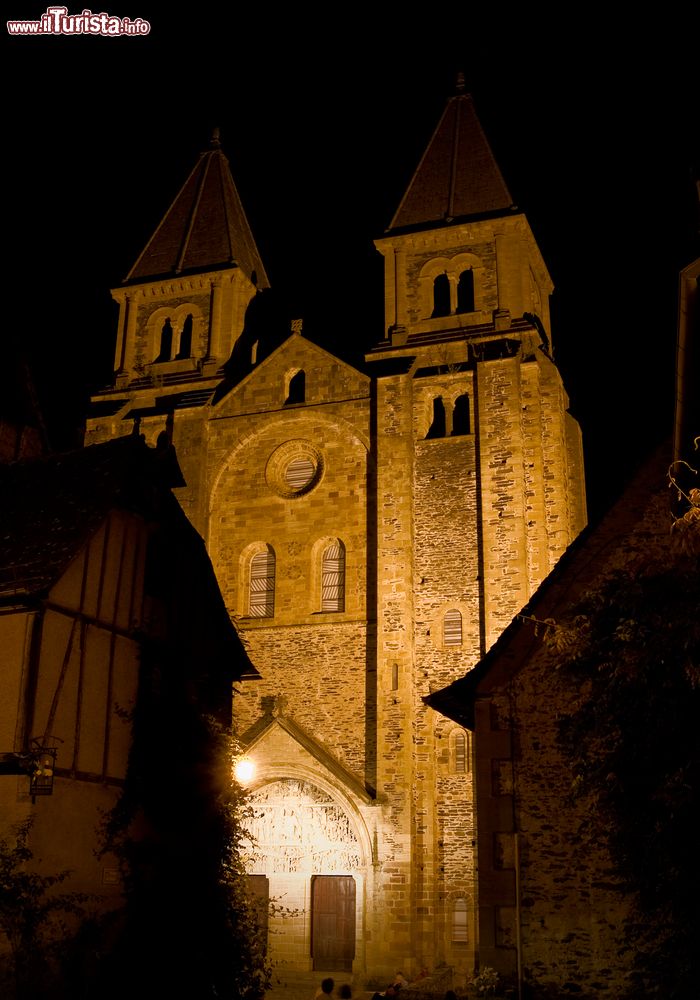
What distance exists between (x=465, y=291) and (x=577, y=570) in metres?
16.7

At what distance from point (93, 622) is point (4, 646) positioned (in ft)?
4.97

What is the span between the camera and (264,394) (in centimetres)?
2838

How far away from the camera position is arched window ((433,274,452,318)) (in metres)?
28.8

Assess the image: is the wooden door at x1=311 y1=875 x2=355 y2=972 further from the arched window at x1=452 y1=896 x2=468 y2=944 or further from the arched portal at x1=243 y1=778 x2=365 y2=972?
the arched window at x1=452 y1=896 x2=468 y2=944

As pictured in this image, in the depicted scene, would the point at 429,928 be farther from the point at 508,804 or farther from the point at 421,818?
the point at 508,804

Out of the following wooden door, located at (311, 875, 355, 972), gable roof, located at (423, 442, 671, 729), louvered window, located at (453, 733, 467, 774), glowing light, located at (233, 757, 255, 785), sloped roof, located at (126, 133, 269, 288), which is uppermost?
sloped roof, located at (126, 133, 269, 288)

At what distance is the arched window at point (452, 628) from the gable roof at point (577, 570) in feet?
32.8

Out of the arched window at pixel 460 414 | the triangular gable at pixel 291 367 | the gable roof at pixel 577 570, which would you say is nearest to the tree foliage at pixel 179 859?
the gable roof at pixel 577 570

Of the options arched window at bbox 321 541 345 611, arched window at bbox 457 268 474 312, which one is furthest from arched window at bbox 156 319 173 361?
arched window at bbox 321 541 345 611

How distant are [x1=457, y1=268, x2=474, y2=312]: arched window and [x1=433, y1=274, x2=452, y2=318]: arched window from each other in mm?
320

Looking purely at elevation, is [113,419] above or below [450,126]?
below

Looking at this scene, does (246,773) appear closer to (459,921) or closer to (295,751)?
(295,751)

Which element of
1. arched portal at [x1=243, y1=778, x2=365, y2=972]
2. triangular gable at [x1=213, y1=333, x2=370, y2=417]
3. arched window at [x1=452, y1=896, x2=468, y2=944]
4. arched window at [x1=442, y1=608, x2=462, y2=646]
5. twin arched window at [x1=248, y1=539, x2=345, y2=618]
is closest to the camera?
arched window at [x1=452, y1=896, x2=468, y2=944]

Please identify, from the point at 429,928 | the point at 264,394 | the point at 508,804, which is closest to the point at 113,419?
the point at 264,394
